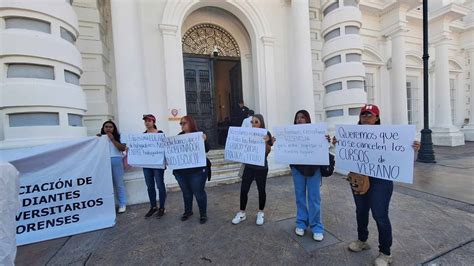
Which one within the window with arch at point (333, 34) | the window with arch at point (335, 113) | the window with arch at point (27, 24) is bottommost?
the window with arch at point (335, 113)

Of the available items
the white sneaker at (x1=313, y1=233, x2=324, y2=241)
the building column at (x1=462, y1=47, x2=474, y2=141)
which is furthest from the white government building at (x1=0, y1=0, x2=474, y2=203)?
the white sneaker at (x1=313, y1=233, x2=324, y2=241)

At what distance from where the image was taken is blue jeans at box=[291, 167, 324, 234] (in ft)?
9.89

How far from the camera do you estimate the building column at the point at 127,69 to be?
4988mm

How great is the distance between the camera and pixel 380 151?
2455 millimetres

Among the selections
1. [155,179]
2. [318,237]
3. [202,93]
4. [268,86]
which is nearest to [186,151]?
[155,179]

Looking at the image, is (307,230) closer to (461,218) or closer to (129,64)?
(461,218)

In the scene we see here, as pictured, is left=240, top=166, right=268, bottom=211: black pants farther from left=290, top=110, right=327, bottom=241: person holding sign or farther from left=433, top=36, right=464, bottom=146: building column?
left=433, top=36, right=464, bottom=146: building column

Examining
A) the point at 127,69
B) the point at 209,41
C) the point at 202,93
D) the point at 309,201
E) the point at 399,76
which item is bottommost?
the point at 309,201

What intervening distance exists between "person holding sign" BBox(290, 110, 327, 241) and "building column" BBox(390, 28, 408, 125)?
9669 millimetres

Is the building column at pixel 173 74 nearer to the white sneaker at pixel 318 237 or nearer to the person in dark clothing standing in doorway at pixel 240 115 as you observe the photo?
the person in dark clothing standing in doorway at pixel 240 115

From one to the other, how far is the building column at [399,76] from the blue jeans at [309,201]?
9.78 metres

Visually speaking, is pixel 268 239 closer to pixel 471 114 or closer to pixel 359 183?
pixel 359 183

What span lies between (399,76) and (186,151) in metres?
10.8

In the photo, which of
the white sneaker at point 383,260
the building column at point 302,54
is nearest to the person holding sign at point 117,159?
the white sneaker at point 383,260
